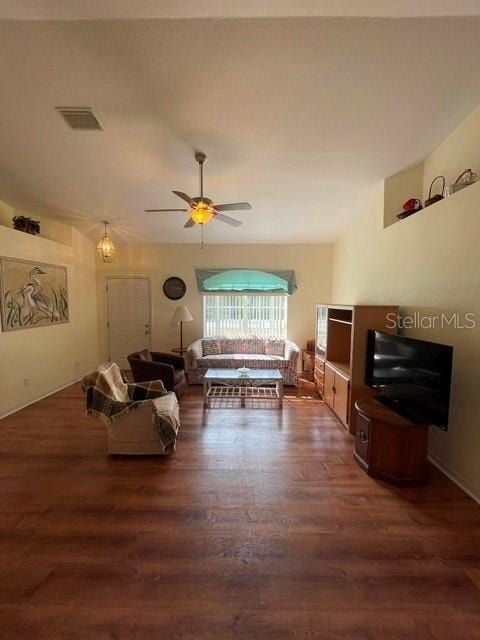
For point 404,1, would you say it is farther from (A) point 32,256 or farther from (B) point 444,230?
(A) point 32,256

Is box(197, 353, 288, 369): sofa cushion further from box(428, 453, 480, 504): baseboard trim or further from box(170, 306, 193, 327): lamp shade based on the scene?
box(428, 453, 480, 504): baseboard trim

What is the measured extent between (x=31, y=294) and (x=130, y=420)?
2.76 m

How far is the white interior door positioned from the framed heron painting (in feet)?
3.42

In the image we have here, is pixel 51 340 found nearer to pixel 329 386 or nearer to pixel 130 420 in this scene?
pixel 130 420

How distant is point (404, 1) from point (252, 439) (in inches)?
137

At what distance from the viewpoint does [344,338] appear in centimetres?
405

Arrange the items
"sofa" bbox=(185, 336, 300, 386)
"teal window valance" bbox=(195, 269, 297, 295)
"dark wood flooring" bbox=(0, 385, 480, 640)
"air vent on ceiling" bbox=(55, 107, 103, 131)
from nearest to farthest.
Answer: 1. "dark wood flooring" bbox=(0, 385, 480, 640)
2. "air vent on ceiling" bbox=(55, 107, 103, 131)
3. "sofa" bbox=(185, 336, 300, 386)
4. "teal window valance" bbox=(195, 269, 297, 295)

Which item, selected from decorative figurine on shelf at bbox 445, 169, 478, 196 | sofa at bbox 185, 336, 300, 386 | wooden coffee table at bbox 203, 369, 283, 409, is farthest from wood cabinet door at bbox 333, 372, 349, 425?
decorative figurine on shelf at bbox 445, 169, 478, 196

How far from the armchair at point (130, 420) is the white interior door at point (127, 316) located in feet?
10.3

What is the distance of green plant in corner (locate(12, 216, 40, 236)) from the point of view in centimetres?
400

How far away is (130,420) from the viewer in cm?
267

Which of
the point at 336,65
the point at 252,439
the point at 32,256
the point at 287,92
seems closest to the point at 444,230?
the point at 336,65

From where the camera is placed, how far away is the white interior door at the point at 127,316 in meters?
5.69

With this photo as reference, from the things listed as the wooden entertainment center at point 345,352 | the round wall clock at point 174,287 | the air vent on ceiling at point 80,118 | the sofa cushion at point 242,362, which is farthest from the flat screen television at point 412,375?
the round wall clock at point 174,287
